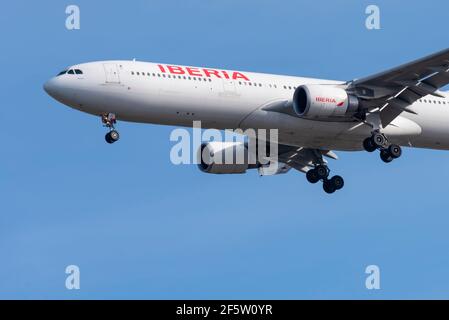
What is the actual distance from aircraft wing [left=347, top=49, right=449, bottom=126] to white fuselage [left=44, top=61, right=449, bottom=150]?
147 centimetres

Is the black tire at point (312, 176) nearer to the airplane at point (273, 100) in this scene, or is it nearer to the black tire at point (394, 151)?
the airplane at point (273, 100)

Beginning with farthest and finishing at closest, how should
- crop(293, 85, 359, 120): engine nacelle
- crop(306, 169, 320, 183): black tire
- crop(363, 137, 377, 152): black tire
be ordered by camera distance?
crop(306, 169, 320, 183): black tire
crop(363, 137, 377, 152): black tire
crop(293, 85, 359, 120): engine nacelle

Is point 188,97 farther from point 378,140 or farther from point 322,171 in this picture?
point 322,171

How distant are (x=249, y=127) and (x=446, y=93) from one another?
12.4 m

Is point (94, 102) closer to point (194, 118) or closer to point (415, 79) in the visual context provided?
point (194, 118)

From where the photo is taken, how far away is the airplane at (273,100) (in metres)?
60.7

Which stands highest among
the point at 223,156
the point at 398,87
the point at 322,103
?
the point at 398,87

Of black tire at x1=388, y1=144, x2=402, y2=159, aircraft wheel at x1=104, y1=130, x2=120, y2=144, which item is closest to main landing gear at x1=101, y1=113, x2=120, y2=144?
aircraft wheel at x1=104, y1=130, x2=120, y2=144

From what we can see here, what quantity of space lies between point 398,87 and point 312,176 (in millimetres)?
8157

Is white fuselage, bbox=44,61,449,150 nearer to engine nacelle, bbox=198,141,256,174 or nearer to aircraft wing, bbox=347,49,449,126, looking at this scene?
aircraft wing, bbox=347,49,449,126

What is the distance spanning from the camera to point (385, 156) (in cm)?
6359

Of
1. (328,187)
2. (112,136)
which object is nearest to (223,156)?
(328,187)

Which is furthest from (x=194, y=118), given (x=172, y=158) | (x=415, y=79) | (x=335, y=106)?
(x=415, y=79)

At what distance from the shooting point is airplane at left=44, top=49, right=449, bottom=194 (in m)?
60.7
